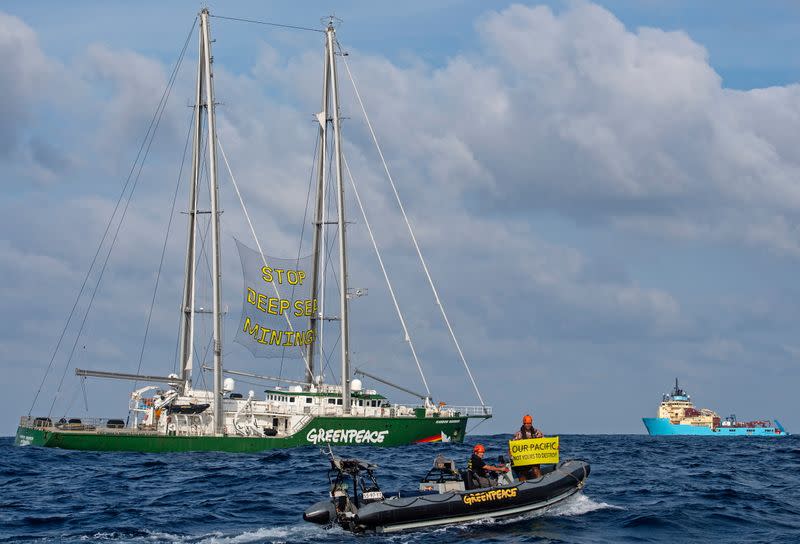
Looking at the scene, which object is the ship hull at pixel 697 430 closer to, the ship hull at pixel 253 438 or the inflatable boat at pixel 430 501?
the ship hull at pixel 253 438

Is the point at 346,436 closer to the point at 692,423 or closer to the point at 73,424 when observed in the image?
the point at 73,424

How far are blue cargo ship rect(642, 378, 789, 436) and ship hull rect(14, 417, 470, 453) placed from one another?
116m

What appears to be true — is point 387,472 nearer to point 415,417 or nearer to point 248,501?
point 248,501

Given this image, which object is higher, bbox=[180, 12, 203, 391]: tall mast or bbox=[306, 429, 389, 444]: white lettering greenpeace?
bbox=[180, 12, 203, 391]: tall mast

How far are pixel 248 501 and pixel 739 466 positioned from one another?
2851cm

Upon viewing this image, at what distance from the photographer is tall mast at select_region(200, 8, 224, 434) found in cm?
5597

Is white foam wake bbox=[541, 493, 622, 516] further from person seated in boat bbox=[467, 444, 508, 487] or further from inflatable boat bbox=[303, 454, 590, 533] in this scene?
person seated in boat bbox=[467, 444, 508, 487]

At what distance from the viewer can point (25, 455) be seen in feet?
180

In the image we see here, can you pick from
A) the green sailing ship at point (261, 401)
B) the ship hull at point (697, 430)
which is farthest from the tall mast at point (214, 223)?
the ship hull at point (697, 430)

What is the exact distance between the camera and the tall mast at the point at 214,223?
2203 inches

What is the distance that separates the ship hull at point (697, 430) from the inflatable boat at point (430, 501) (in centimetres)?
14510

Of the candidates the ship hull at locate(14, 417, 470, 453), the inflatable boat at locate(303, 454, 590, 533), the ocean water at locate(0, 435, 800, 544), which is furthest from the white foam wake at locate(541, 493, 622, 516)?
the ship hull at locate(14, 417, 470, 453)

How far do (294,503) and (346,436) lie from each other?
86.7 feet

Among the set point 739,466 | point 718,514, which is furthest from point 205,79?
point 718,514
